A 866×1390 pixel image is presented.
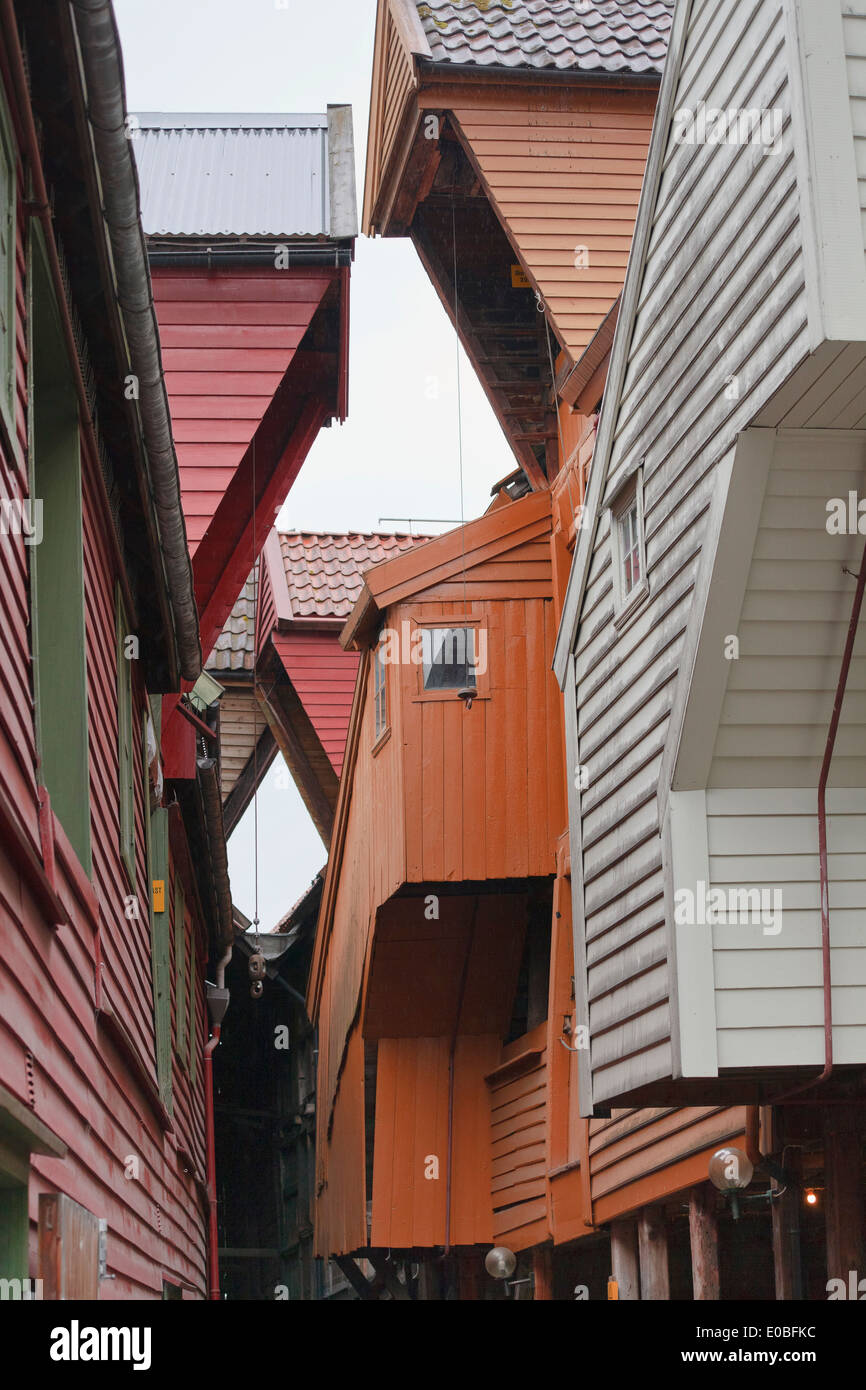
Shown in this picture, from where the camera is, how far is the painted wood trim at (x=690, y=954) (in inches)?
261

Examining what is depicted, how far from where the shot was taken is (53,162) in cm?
585

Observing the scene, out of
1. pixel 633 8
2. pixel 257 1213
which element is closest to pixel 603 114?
pixel 633 8

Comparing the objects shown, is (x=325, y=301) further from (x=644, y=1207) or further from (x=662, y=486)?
(x=644, y=1207)

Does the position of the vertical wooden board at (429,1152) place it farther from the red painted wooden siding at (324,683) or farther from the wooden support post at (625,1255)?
the red painted wooden siding at (324,683)

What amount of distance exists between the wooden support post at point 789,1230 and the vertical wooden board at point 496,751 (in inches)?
171

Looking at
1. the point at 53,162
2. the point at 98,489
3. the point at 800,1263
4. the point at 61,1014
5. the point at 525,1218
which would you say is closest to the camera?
the point at 61,1014

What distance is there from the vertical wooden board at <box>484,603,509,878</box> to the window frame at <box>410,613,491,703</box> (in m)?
0.05

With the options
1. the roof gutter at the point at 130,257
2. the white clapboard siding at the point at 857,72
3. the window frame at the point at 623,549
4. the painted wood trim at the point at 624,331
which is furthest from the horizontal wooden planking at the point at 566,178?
the white clapboard siding at the point at 857,72

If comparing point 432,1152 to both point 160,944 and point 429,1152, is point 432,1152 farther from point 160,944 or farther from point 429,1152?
point 160,944

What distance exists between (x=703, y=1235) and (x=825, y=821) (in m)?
2.83

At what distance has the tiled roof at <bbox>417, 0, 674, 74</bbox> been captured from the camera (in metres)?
12.4

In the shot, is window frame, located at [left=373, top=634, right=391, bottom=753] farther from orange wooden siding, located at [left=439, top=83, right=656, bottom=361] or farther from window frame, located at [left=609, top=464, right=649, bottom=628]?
window frame, located at [left=609, top=464, right=649, bottom=628]

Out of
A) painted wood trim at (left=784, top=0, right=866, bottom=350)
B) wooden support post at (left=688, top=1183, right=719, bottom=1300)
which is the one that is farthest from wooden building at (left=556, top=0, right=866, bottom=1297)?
wooden support post at (left=688, top=1183, right=719, bottom=1300)
